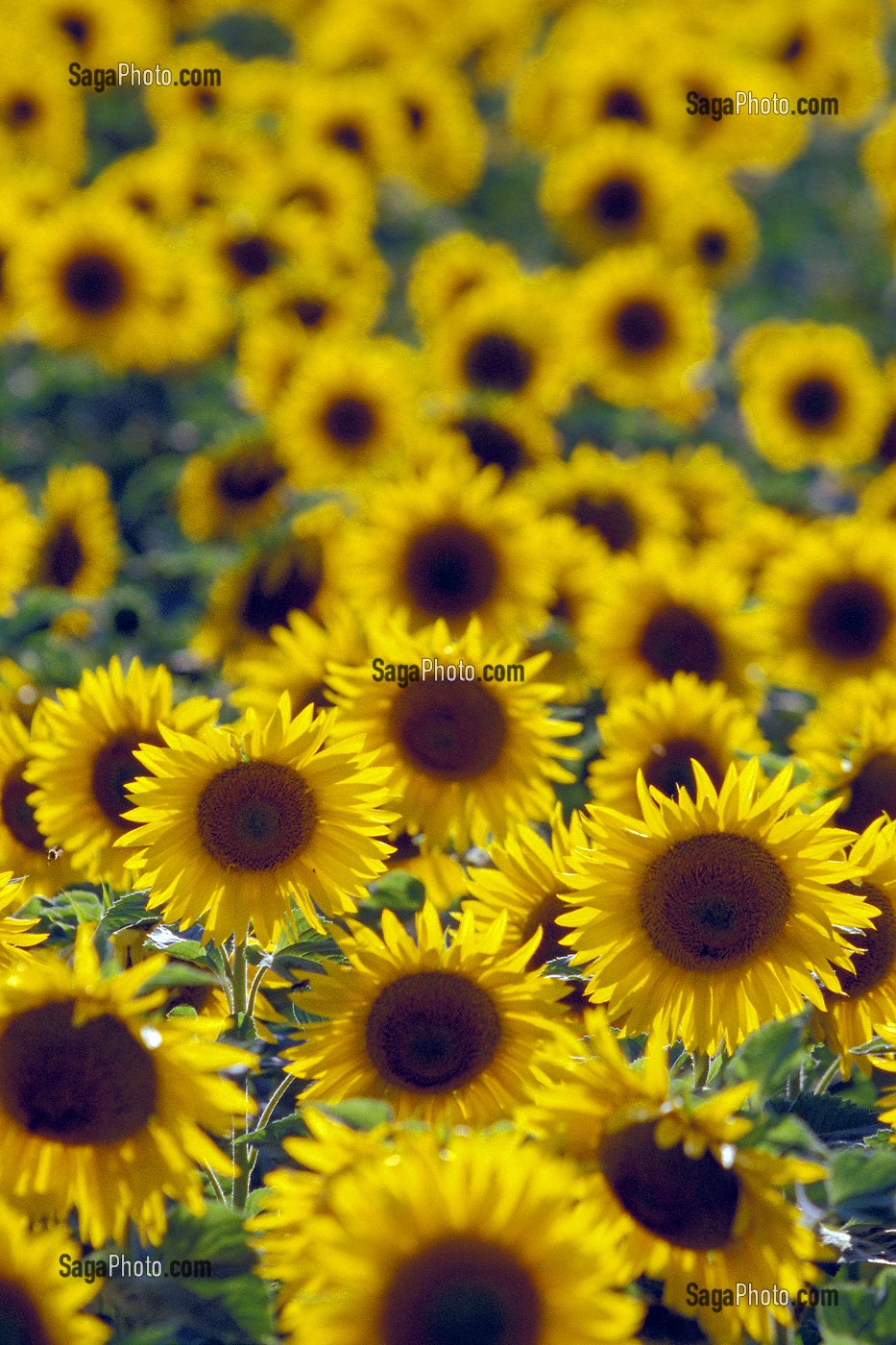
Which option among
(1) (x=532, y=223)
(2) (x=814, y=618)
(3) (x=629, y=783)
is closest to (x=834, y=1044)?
(3) (x=629, y=783)

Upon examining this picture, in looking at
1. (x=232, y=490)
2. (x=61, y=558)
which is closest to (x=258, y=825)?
(x=61, y=558)

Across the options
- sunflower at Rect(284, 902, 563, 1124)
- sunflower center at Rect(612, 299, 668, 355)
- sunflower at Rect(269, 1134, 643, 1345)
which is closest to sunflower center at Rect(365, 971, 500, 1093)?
sunflower at Rect(284, 902, 563, 1124)

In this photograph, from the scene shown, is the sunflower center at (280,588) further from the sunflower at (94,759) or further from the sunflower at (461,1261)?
the sunflower at (461,1261)

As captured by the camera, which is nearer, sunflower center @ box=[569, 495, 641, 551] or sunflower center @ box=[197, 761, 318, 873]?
sunflower center @ box=[197, 761, 318, 873]

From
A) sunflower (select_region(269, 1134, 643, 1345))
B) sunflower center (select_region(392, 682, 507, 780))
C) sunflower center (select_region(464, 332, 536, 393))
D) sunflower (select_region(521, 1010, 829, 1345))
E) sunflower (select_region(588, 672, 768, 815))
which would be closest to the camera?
sunflower (select_region(269, 1134, 643, 1345))

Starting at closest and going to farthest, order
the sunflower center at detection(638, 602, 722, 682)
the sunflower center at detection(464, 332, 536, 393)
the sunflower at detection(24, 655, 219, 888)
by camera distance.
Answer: the sunflower at detection(24, 655, 219, 888) < the sunflower center at detection(638, 602, 722, 682) < the sunflower center at detection(464, 332, 536, 393)

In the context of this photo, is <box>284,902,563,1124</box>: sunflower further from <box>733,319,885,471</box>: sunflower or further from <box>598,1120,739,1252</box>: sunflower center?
<box>733,319,885,471</box>: sunflower

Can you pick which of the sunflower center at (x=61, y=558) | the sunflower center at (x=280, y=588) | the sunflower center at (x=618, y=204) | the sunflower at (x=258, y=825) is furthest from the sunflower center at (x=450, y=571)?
the sunflower center at (x=618, y=204)

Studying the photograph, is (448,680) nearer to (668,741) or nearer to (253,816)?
(668,741)
